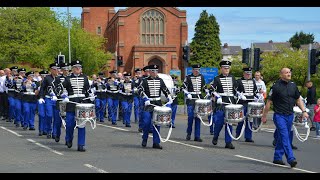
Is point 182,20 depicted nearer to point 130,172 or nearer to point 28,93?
point 28,93

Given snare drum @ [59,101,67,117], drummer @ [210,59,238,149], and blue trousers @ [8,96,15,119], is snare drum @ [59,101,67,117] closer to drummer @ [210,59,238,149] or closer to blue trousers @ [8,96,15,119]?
drummer @ [210,59,238,149]

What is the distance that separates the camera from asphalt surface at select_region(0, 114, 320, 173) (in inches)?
466

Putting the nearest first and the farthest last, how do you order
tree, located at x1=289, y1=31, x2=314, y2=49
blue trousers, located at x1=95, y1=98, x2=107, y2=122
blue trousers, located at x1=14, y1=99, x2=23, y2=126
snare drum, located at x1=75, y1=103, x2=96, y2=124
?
1. snare drum, located at x1=75, y1=103, x2=96, y2=124
2. blue trousers, located at x1=14, y1=99, x2=23, y2=126
3. blue trousers, located at x1=95, y1=98, x2=107, y2=122
4. tree, located at x1=289, y1=31, x2=314, y2=49

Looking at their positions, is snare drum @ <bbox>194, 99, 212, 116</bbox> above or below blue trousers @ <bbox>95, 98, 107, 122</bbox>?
above

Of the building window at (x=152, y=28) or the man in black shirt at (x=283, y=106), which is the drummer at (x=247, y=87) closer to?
the man in black shirt at (x=283, y=106)

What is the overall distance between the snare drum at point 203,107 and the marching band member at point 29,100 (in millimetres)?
6933

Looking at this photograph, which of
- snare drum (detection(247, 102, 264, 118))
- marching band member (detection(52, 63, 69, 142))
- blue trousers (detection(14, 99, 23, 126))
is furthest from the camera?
blue trousers (detection(14, 99, 23, 126))

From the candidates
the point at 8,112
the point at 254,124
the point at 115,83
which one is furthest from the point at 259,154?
the point at 8,112

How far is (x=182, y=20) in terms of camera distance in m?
91.2

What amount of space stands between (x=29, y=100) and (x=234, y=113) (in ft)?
29.1

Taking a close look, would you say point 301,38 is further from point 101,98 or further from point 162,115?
point 162,115

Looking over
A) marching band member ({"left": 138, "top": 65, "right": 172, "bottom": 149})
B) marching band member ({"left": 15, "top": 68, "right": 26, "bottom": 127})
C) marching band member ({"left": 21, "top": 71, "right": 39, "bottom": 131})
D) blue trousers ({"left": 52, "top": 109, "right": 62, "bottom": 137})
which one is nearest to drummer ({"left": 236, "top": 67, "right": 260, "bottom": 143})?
marching band member ({"left": 138, "top": 65, "right": 172, "bottom": 149})

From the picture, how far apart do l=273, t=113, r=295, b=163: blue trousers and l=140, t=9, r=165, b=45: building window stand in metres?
78.1

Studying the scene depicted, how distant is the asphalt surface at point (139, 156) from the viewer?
11.8 metres
